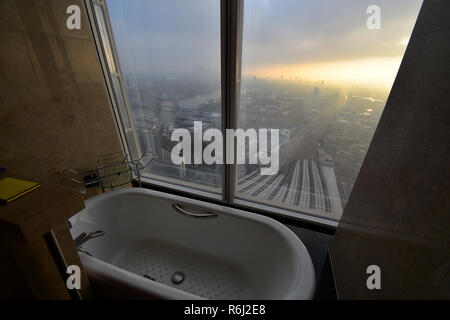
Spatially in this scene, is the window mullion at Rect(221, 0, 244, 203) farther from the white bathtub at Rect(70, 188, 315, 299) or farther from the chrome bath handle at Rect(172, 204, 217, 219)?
the white bathtub at Rect(70, 188, 315, 299)

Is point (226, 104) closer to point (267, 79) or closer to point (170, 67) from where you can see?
point (267, 79)

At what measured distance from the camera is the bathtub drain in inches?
47.3

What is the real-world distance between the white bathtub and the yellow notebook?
47 centimetres

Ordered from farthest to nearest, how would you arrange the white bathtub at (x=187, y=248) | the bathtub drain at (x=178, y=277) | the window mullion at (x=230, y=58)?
the bathtub drain at (x=178, y=277)
the window mullion at (x=230, y=58)
the white bathtub at (x=187, y=248)

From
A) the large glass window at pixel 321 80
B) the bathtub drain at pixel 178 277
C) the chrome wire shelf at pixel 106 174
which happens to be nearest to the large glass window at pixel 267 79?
the large glass window at pixel 321 80

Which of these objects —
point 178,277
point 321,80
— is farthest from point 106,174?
point 321,80

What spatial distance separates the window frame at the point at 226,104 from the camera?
1091 millimetres

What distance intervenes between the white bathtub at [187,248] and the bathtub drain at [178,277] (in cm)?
2

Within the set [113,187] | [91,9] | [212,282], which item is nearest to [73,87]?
[91,9]

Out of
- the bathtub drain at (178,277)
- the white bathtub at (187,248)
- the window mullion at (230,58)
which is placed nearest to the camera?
the white bathtub at (187,248)

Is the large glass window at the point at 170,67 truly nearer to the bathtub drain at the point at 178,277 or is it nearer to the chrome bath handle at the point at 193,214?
the chrome bath handle at the point at 193,214

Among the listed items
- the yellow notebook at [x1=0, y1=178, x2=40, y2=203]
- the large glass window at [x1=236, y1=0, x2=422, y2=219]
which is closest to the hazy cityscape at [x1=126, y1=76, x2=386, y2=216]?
the large glass window at [x1=236, y1=0, x2=422, y2=219]

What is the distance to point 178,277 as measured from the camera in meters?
1.22

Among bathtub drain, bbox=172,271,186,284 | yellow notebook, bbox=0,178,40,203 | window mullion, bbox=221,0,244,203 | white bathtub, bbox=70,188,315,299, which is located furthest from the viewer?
bathtub drain, bbox=172,271,186,284
